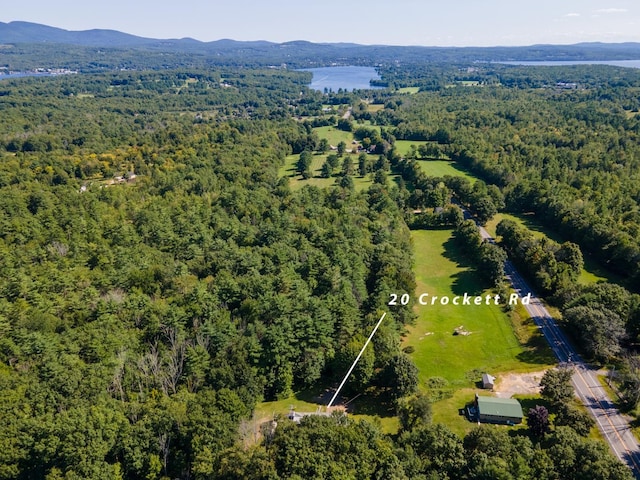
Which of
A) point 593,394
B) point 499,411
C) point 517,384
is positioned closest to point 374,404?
point 499,411

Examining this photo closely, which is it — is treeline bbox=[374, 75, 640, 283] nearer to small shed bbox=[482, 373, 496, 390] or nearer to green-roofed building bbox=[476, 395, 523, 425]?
small shed bbox=[482, 373, 496, 390]

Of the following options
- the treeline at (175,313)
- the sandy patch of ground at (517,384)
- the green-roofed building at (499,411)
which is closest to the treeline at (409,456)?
the treeline at (175,313)

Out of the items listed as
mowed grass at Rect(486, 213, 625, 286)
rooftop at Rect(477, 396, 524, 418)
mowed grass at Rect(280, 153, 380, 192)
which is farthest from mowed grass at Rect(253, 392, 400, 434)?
mowed grass at Rect(280, 153, 380, 192)

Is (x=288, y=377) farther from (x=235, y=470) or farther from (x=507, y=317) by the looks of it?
(x=507, y=317)

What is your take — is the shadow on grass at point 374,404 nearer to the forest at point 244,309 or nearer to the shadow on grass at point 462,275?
the forest at point 244,309

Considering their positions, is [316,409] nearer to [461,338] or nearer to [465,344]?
[465,344]

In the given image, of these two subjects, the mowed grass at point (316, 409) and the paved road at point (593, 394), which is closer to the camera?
the paved road at point (593, 394)

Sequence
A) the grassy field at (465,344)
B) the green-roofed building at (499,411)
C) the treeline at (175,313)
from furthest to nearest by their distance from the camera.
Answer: the grassy field at (465,344) < the green-roofed building at (499,411) < the treeline at (175,313)

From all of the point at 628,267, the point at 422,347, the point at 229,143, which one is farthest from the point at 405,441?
the point at 229,143
